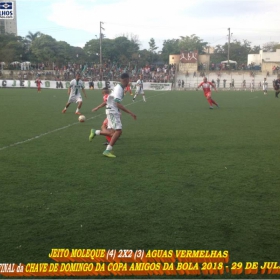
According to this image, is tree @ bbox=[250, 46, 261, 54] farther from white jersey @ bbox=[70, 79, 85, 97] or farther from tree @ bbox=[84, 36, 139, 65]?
white jersey @ bbox=[70, 79, 85, 97]

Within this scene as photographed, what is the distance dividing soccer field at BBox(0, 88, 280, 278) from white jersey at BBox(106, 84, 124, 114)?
104cm

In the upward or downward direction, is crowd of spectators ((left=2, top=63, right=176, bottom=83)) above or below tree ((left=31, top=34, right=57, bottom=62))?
below

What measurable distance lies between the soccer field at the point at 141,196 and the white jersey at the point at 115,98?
1039 mm

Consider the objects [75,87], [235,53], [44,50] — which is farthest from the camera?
[235,53]

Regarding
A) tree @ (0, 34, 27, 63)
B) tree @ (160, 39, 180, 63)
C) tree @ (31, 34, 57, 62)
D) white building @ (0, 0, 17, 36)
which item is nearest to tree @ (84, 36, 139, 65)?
tree @ (31, 34, 57, 62)

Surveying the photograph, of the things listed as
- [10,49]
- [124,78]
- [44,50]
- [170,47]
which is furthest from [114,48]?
[124,78]

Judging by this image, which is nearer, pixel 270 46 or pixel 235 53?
pixel 235 53

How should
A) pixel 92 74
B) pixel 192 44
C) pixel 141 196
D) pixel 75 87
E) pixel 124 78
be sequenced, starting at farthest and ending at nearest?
1. pixel 192 44
2. pixel 92 74
3. pixel 75 87
4. pixel 124 78
5. pixel 141 196

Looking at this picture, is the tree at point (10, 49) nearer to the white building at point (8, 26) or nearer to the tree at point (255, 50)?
the white building at point (8, 26)

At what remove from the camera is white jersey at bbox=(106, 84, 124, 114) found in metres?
8.42

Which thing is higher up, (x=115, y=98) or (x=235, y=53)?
(x=235, y=53)

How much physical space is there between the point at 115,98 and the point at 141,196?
10.8 feet

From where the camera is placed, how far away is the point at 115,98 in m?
8.42

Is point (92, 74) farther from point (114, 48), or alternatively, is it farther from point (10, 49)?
point (114, 48)
